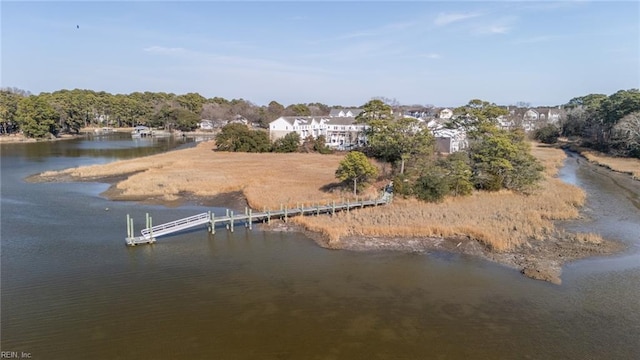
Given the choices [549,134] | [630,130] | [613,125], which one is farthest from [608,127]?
[549,134]

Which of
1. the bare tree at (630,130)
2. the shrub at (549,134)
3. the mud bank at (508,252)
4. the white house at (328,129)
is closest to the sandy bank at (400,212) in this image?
the mud bank at (508,252)

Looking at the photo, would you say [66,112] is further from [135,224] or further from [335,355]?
[335,355]

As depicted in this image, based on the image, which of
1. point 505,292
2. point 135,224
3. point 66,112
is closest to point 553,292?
point 505,292

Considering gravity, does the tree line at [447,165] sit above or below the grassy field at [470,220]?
above

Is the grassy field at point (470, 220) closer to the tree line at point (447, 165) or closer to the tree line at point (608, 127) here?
the tree line at point (447, 165)

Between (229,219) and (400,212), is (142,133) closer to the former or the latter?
(229,219)

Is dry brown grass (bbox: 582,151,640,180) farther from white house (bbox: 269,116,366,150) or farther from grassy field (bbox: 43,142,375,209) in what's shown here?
grassy field (bbox: 43,142,375,209)

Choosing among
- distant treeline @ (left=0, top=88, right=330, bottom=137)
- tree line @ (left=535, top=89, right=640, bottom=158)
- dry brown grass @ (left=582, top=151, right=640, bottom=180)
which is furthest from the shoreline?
distant treeline @ (left=0, top=88, right=330, bottom=137)
